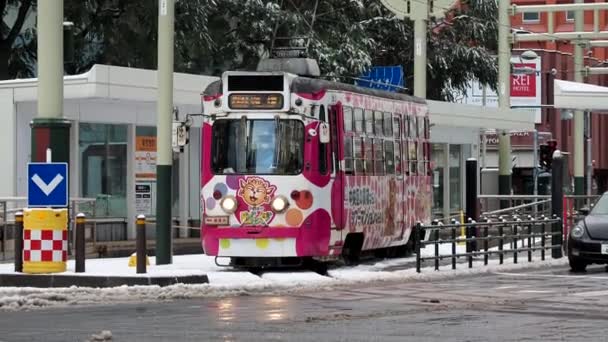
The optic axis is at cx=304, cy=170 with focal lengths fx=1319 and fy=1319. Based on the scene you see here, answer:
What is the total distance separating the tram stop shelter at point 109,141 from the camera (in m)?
26.3

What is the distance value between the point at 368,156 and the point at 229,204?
10.7 ft

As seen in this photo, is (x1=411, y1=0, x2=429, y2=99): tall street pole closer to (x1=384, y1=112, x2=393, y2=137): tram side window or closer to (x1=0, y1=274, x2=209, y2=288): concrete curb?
(x1=384, y1=112, x2=393, y2=137): tram side window

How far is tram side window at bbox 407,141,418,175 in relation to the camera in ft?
84.2

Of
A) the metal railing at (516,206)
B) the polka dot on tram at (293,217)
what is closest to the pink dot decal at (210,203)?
the polka dot on tram at (293,217)

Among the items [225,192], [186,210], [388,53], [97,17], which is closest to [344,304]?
[225,192]

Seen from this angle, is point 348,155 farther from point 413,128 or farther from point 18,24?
point 18,24

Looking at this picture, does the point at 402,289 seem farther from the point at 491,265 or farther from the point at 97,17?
the point at 97,17

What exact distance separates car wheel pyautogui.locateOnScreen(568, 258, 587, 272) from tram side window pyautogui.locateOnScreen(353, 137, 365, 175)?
415cm

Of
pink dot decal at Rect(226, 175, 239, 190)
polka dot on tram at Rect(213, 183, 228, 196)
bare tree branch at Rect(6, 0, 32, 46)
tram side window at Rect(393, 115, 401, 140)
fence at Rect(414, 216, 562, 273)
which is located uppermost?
bare tree branch at Rect(6, 0, 32, 46)

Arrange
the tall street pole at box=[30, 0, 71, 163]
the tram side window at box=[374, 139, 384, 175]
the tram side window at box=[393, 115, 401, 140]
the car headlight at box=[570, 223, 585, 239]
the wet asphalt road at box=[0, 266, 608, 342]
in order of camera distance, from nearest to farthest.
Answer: the wet asphalt road at box=[0, 266, 608, 342] → the tall street pole at box=[30, 0, 71, 163] → the car headlight at box=[570, 223, 585, 239] → the tram side window at box=[374, 139, 384, 175] → the tram side window at box=[393, 115, 401, 140]

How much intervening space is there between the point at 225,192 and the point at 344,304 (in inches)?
211

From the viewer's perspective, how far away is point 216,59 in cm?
3959

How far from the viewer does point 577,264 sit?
2362cm

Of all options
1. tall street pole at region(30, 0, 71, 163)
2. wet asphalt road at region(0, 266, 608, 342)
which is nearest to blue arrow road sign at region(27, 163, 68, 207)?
tall street pole at region(30, 0, 71, 163)
